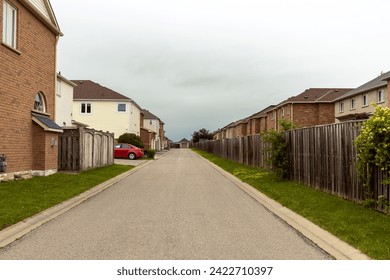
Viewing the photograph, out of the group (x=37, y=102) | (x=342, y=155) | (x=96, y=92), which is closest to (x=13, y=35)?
(x=37, y=102)

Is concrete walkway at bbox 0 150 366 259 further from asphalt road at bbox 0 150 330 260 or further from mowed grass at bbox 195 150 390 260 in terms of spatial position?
mowed grass at bbox 195 150 390 260

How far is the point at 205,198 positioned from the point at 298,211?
3092 mm

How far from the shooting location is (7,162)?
13164 millimetres

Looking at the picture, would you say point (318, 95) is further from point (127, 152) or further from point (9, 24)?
point (9, 24)

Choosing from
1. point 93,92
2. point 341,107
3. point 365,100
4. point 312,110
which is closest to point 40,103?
point 365,100

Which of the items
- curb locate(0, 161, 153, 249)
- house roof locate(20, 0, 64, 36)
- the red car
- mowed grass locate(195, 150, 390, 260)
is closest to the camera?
mowed grass locate(195, 150, 390, 260)

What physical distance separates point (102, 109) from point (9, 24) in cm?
3531

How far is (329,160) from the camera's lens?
10688mm

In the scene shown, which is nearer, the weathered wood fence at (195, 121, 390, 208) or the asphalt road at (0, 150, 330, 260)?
the asphalt road at (0, 150, 330, 260)

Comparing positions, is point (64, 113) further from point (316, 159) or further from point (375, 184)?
point (375, 184)

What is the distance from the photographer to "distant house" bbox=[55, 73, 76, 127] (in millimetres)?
27953

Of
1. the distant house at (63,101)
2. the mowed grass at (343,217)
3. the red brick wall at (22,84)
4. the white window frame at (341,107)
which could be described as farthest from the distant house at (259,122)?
the mowed grass at (343,217)

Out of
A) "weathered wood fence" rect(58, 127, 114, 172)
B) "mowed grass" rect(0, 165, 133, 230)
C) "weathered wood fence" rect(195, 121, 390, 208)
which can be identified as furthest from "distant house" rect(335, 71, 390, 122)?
"mowed grass" rect(0, 165, 133, 230)

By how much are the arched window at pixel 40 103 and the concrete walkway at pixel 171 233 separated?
7.13 meters
